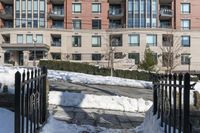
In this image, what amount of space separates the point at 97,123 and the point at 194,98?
3.00 m

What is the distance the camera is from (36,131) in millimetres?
8055

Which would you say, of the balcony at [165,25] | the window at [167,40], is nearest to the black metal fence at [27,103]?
the window at [167,40]

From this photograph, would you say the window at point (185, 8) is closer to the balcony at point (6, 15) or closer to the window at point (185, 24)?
the window at point (185, 24)

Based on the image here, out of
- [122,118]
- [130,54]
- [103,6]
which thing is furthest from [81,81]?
[103,6]

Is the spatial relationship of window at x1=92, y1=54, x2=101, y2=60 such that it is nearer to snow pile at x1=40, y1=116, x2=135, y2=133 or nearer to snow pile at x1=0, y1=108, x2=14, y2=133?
snow pile at x1=40, y1=116, x2=135, y2=133

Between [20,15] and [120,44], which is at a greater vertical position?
[20,15]

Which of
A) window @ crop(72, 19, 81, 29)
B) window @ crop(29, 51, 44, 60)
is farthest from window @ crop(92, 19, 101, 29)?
window @ crop(29, 51, 44, 60)

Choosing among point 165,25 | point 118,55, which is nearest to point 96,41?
point 118,55

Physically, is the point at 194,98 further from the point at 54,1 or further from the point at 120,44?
the point at 54,1

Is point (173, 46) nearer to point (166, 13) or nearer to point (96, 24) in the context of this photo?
point (166, 13)

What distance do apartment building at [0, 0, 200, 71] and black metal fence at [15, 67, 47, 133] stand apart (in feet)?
193

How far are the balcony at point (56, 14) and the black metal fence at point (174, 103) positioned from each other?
2510 inches

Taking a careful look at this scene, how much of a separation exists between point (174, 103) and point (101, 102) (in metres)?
9.54

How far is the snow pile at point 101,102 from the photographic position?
53.7ft
